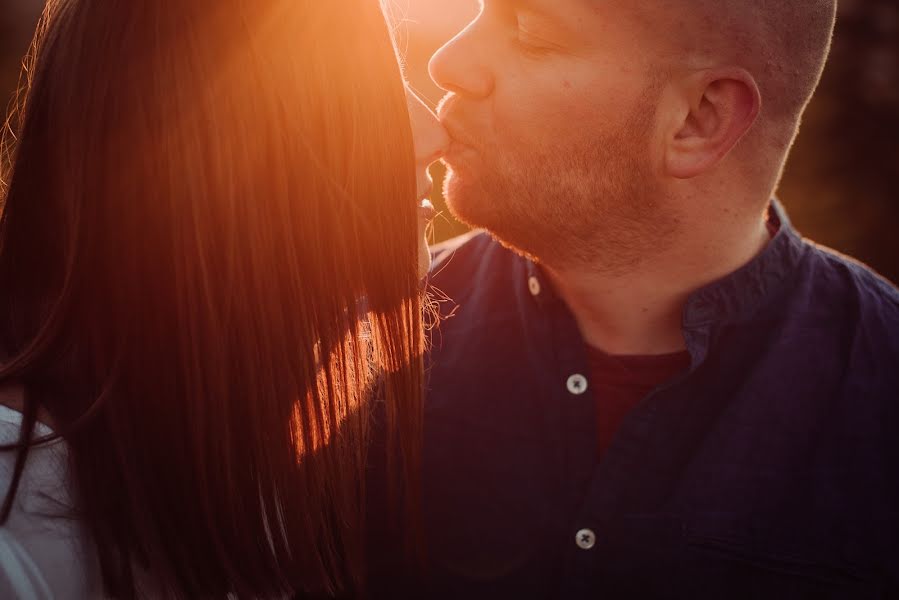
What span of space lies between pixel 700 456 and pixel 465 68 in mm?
1366

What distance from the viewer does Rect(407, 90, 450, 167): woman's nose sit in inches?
79.7

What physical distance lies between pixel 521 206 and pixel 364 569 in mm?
1259

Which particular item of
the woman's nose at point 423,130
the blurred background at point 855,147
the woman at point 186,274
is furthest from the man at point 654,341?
the blurred background at point 855,147

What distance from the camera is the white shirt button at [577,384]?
237 centimetres

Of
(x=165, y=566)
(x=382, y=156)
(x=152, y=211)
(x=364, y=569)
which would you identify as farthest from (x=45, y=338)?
(x=364, y=569)

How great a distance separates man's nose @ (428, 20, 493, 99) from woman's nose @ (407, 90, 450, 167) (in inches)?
12.5

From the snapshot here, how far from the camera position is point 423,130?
6.71 ft

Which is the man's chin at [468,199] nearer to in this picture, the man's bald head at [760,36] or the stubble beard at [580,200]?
the stubble beard at [580,200]

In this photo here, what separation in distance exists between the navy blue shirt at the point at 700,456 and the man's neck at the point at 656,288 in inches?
3.1

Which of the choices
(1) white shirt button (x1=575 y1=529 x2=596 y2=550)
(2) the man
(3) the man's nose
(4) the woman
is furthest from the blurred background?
(4) the woman

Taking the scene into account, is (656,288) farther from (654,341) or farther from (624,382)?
(624,382)

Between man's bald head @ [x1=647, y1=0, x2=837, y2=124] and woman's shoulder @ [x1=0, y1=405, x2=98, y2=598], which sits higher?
man's bald head @ [x1=647, y1=0, x2=837, y2=124]

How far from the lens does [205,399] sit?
5.46 feet

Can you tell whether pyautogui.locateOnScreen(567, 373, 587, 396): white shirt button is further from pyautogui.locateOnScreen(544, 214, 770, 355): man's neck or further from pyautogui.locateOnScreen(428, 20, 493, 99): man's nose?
pyautogui.locateOnScreen(428, 20, 493, 99): man's nose
